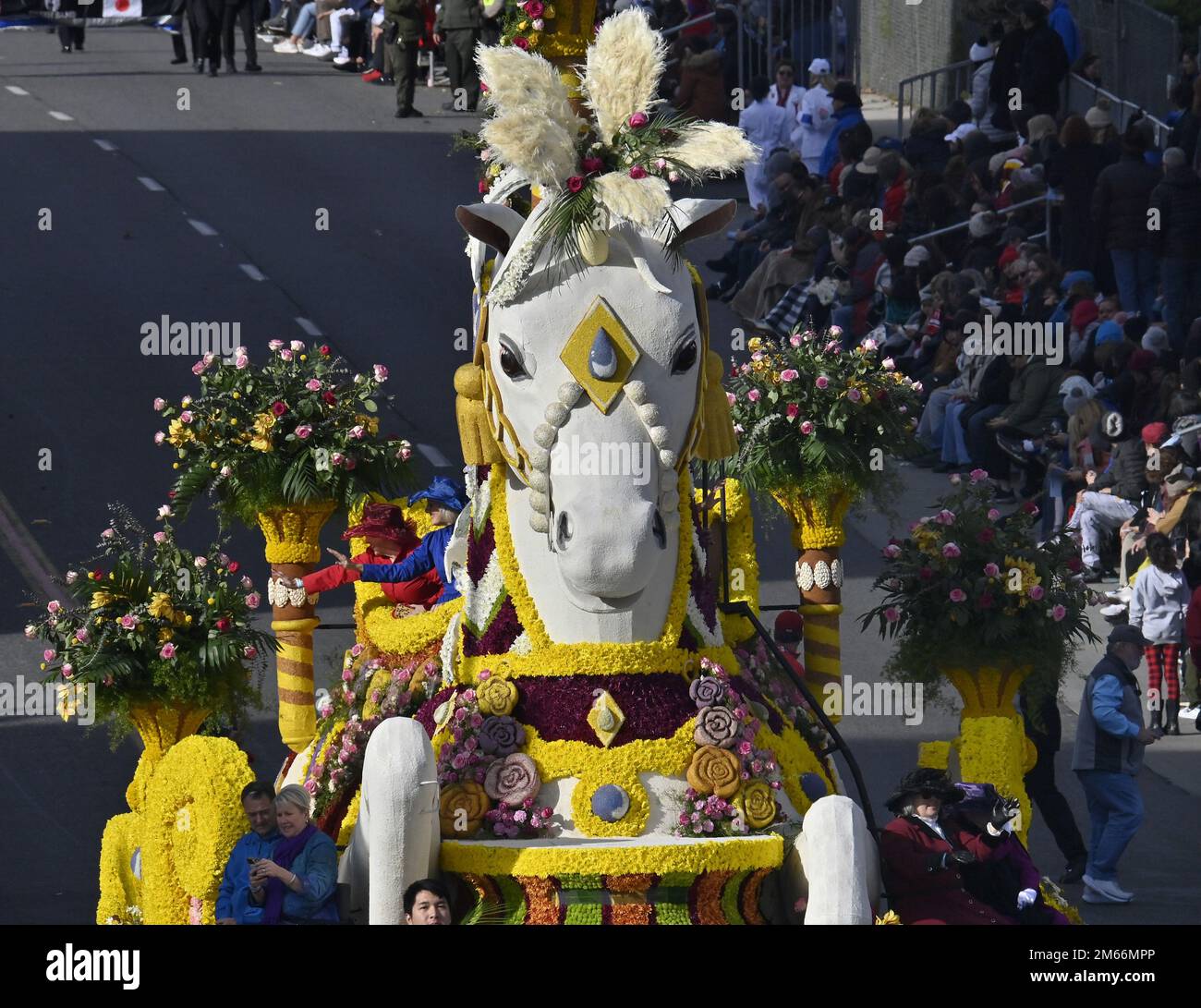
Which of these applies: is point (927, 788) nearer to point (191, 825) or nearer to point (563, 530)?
point (563, 530)

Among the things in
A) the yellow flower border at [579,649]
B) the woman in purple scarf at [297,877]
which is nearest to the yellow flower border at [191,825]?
the woman in purple scarf at [297,877]

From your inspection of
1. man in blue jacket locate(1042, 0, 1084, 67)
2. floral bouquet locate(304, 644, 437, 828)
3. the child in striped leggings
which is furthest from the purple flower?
man in blue jacket locate(1042, 0, 1084, 67)

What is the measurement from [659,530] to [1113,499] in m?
10.8

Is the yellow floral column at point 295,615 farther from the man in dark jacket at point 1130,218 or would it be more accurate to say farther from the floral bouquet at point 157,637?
Result: the man in dark jacket at point 1130,218

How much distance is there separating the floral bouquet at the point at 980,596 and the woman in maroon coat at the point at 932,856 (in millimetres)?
876

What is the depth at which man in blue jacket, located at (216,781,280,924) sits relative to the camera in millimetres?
9805

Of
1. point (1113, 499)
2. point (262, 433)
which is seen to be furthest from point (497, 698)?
point (1113, 499)

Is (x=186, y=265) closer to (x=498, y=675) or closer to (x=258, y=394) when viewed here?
(x=258, y=394)

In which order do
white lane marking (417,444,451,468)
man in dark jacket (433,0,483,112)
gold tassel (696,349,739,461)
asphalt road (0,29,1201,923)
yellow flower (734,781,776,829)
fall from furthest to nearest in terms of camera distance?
man in dark jacket (433,0,483,112), white lane marking (417,444,451,468), asphalt road (0,29,1201,923), gold tassel (696,349,739,461), yellow flower (734,781,776,829)

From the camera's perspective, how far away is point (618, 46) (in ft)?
32.5

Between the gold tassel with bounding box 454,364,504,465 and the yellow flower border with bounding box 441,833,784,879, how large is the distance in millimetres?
1422

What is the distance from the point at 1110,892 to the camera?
1535cm

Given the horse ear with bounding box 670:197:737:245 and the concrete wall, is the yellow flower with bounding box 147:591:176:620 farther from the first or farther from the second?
the concrete wall

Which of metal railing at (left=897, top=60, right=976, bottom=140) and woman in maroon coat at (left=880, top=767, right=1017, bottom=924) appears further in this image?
metal railing at (left=897, top=60, right=976, bottom=140)
